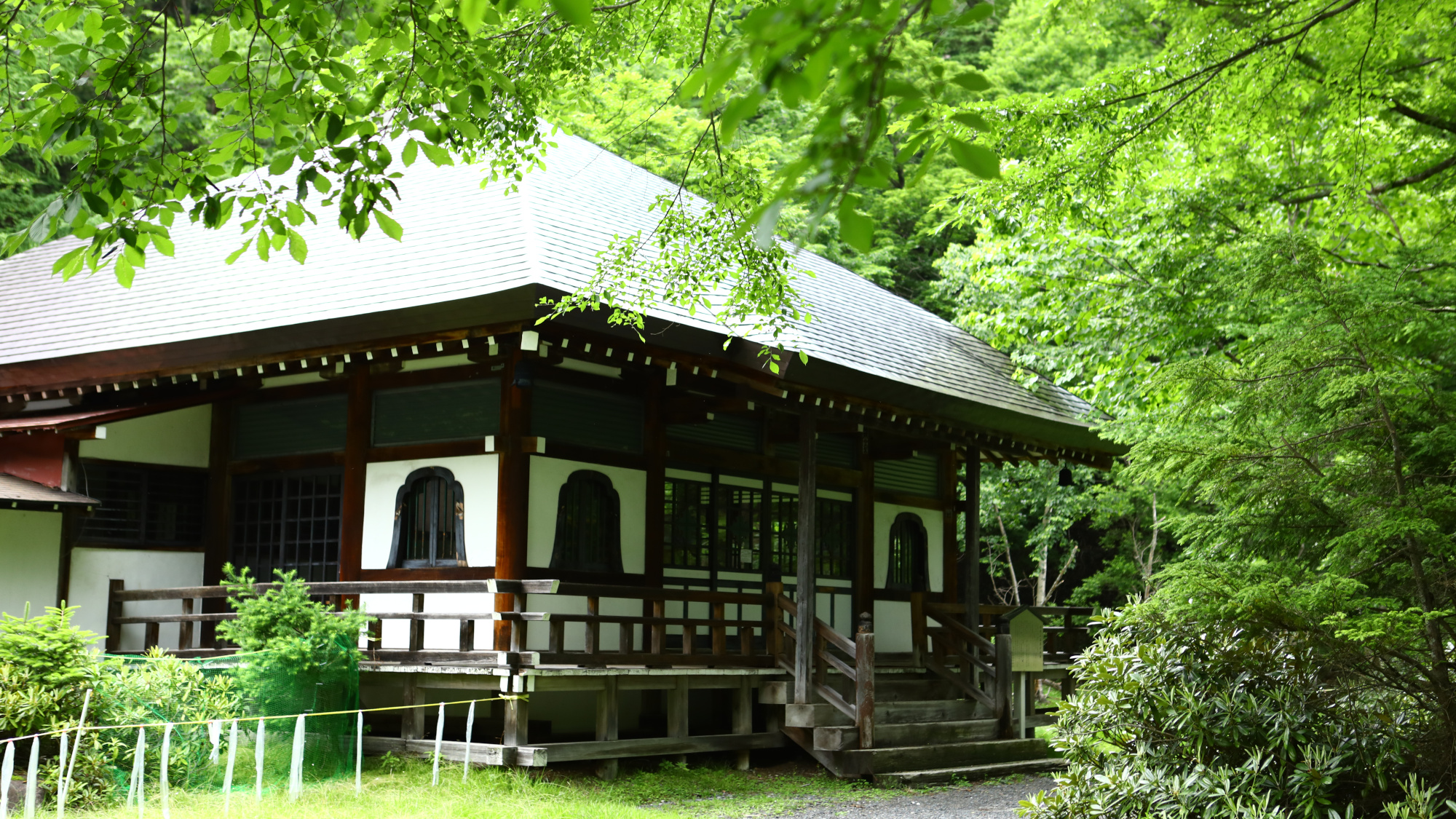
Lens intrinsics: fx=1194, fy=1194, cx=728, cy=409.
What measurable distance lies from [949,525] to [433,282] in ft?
27.1

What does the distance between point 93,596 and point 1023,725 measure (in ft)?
33.0

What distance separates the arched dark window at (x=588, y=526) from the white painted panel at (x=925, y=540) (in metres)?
4.45

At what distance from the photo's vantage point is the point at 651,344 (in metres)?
10.3

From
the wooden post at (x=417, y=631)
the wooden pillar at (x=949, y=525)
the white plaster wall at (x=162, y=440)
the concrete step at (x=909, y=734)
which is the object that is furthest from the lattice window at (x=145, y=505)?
→ the wooden pillar at (x=949, y=525)

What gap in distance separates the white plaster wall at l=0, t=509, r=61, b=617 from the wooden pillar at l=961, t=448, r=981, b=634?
9701 millimetres

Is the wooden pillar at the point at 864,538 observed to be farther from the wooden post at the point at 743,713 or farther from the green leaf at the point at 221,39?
the green leaf at the point at 221,39

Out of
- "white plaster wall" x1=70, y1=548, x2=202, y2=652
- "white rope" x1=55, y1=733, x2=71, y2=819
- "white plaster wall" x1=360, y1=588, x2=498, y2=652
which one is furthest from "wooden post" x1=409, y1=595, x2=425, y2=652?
"white rope" x1=55, y1=733, x2=71, y2=819

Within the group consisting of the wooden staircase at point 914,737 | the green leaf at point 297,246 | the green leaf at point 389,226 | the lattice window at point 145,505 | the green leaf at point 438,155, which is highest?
the green leaf at point 438,155

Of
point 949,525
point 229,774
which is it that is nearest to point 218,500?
point 229,774

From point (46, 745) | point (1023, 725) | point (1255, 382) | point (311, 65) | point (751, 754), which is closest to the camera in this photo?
point (311, 65)

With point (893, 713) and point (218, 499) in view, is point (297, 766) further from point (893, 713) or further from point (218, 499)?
point (893, 713)

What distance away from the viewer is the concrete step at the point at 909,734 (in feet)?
36.4

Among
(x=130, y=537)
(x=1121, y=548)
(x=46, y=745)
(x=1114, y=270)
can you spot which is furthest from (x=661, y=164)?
(x=46, y=745)

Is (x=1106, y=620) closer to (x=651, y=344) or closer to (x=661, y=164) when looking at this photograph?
(x=651, y=344)
